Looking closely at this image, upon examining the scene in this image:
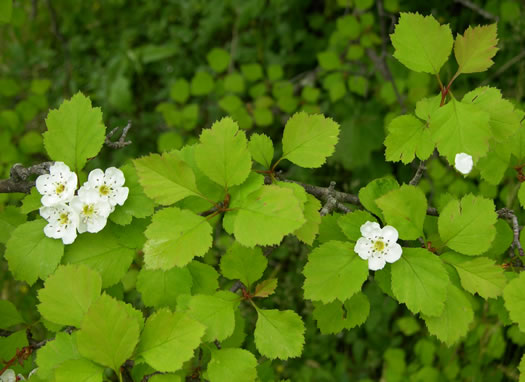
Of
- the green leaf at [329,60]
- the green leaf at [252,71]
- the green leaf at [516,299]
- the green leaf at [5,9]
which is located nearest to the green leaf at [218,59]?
the green leaf at [252,71]

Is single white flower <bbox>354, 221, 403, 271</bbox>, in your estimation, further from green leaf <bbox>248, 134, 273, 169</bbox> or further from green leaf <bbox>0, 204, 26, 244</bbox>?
green leaf <bbox>0, 204, 26, 244</bbox>

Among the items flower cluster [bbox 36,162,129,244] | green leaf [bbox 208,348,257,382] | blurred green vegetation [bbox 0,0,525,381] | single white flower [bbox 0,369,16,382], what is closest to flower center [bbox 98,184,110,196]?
flower cluster [bbox 36,162,129,244]

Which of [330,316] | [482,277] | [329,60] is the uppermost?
[482,277]

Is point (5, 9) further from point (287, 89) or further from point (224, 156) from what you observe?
point (287, 89)

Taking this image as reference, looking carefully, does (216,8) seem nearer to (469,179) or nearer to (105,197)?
(469,179)

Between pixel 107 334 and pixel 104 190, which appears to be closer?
pixel 107 334

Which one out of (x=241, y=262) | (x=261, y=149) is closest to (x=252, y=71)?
(x=261, y=149)

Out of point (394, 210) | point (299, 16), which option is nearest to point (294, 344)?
point (394, 210)
